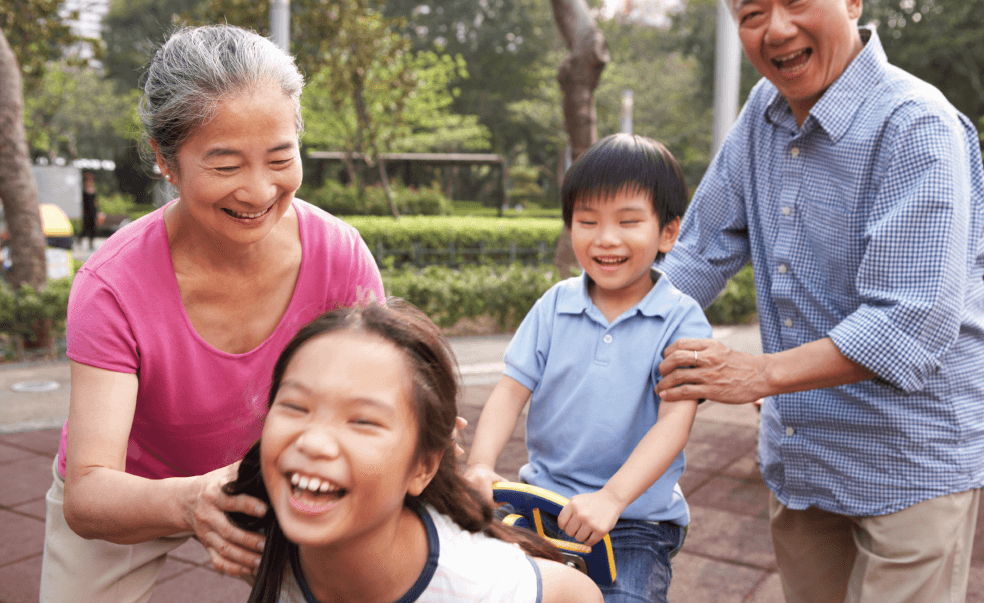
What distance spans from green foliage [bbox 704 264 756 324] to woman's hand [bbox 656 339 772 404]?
8.43m

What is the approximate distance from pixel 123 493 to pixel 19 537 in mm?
2709

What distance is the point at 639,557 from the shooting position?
6.20ft

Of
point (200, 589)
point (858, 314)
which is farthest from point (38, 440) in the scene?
point (858, 314)

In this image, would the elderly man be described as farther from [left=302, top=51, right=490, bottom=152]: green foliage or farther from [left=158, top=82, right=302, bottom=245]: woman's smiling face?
[left=302, top=51, right=490, bottom=152]: green foliage

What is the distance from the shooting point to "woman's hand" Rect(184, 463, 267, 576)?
1452mm

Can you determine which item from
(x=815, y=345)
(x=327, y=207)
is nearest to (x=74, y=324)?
(x=815, y=345)

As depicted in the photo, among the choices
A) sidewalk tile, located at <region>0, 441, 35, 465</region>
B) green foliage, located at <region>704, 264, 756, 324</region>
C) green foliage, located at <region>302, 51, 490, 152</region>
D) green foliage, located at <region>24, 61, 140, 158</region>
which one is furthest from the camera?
green foliage, located at <region>24, 61, 140, 158</region>

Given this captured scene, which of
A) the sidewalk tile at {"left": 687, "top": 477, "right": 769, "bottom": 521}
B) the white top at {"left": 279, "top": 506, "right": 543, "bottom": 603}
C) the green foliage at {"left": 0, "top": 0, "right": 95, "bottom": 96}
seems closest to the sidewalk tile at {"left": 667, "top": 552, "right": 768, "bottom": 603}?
the sidewalk tile at {"left": 687, "top": 477, "right": 769, "bottom": 521}

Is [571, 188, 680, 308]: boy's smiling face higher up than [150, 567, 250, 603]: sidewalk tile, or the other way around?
[571, 188, 680, 308]: boy's smiling face

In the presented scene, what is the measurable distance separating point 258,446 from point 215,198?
530 millimetres

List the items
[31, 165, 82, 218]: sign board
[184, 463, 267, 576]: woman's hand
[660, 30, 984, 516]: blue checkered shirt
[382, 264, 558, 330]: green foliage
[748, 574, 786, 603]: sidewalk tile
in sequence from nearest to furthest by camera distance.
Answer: [184, 463, 267, 576]: woman's hand < [660, 30, 984, 516]: blue checkered shirt < [748, 574, 786, 603]: sidewalk tile < [382, 264, 558, 330]: green foliage < [31, 165, 82, 218]: sign board

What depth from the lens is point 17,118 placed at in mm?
7641

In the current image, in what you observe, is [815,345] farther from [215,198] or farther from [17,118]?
[17,118]

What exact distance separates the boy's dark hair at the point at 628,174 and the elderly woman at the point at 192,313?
599 mm
